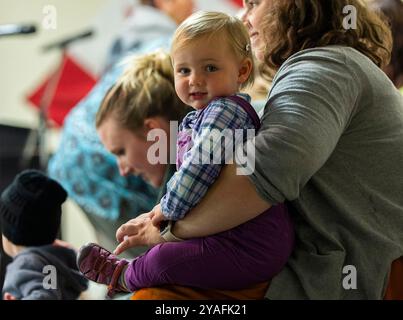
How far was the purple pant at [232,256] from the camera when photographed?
119 centimetres

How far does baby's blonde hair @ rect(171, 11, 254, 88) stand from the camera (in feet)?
4.09

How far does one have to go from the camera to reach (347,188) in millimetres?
1244

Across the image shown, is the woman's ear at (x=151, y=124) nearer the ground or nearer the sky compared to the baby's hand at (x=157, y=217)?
nearer the sky

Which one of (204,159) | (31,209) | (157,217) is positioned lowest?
(31,209)

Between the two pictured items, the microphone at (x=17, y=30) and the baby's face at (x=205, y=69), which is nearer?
the baby's face at (x=205, y=69)

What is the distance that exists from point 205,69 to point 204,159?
7.1 inches

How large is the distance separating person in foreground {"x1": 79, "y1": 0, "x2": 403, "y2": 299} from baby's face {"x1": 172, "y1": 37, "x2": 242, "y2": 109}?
9 centimetres

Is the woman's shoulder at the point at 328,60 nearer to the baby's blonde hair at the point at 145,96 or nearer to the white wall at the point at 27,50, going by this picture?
the baby's blonde hair at the point at 145,96

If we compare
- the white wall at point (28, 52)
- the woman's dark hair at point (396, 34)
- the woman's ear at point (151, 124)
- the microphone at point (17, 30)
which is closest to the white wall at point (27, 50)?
the white wall at point (28, 52)

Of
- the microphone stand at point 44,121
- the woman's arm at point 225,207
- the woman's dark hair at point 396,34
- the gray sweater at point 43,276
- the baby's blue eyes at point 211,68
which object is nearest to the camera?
the woman's arm at point 225,207

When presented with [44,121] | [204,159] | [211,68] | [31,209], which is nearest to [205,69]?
[211,68]

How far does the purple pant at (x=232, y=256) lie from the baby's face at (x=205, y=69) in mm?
234

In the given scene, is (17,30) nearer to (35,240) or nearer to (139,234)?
(35,240)

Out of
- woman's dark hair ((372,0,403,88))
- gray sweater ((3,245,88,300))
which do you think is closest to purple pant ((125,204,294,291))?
gray sweater ((3,245,88,300))
